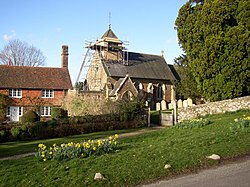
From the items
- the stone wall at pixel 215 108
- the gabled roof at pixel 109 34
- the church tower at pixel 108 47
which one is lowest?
the stone wall at pixel 215 108

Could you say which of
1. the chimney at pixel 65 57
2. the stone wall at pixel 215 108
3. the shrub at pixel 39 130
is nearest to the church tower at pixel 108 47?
the chimney at pixel 65 57

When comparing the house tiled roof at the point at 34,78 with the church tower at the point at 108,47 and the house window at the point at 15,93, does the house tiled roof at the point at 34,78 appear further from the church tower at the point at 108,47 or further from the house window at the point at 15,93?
the church tower at the point at 108,47

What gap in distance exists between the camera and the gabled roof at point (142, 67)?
4947 centimetres

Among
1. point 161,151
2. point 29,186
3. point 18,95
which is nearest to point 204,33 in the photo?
point 161,151

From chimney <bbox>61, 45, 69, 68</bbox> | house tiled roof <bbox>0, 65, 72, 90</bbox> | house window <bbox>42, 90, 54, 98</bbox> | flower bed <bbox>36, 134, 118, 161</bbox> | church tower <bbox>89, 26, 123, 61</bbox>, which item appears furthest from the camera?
church tower <bbox>89, 26, 123, 61</bbox>

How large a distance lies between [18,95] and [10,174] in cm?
3239

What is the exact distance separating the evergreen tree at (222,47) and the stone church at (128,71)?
2018 cm

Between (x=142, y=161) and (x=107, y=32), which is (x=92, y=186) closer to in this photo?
(x=142, y=161)

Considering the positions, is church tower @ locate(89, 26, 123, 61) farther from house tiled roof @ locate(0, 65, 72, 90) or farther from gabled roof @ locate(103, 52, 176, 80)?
house tiled roof @ locate(0, 65, 72, 90)

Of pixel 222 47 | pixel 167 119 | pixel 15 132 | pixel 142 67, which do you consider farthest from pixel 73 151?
pixel 142 67

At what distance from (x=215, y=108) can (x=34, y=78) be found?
85.4 ft

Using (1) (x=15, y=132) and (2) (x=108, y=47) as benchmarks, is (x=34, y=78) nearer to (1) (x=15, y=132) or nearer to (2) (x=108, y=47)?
(2) (x=108, y=47)

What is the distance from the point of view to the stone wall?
23.9 meters

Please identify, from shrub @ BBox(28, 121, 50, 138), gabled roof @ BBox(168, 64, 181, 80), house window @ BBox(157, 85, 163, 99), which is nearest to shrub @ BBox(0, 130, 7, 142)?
shrub @ BBox(28, 121, 50, 138)
